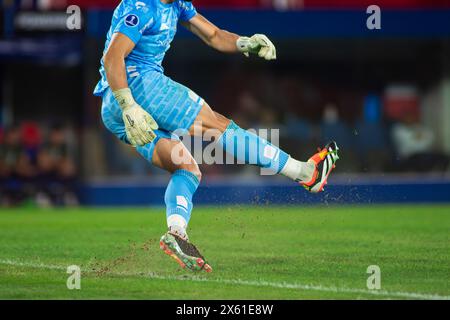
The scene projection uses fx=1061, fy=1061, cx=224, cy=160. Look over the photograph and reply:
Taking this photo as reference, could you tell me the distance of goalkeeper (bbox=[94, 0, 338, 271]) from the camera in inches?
296

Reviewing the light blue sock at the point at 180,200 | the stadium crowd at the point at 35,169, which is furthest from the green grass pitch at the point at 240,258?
the stadium crowd at the point at 35,169

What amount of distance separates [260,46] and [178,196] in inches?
56.3

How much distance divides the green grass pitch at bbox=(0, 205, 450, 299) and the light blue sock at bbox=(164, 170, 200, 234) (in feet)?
1.25

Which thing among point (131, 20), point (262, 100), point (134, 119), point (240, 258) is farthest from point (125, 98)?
point (262, 100)

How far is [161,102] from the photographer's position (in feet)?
25.6

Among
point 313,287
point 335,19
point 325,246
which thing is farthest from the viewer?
point 335,19

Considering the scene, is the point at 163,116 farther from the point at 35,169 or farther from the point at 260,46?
the point at 35,169

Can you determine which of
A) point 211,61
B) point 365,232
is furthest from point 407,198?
point 365,232

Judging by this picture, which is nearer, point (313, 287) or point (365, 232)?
point (313, 287)

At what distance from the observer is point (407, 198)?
1773cm

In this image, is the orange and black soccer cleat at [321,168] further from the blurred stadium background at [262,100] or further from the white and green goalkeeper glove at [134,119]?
the blurred stadium background at [262,100]

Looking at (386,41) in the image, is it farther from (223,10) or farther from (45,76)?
(45,76)

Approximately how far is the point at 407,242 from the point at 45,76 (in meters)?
11.0

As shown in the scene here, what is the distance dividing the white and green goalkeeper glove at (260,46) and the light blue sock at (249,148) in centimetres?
74
